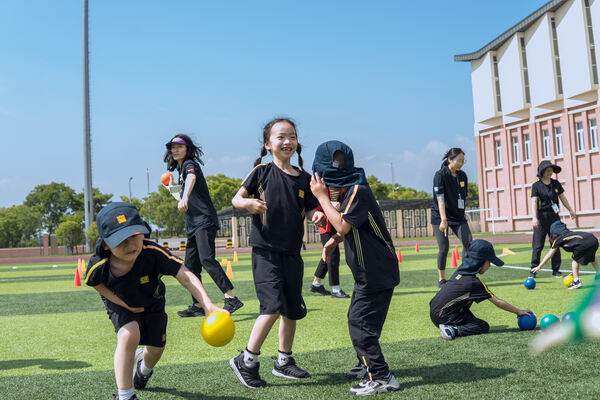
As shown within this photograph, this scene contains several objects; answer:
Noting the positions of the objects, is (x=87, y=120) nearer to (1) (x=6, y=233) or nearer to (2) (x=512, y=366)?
(2) (x=512, y=366)

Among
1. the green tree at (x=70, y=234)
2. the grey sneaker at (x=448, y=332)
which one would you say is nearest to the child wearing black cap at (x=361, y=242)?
the grey sneaker at (x=448, y=332)

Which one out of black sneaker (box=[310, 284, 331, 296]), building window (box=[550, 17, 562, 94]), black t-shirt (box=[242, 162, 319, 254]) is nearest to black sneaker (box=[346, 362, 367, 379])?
black t-shirt (box=[242, 162, 319, 254])

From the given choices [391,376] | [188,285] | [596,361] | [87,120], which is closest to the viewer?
[188,285]

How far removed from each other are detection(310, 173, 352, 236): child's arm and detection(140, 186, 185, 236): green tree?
67.5 metres

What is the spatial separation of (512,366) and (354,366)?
3.69 ft

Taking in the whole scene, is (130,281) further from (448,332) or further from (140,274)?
(448,332)

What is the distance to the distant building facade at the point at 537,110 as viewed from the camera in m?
39.8

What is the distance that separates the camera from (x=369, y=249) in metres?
3.91

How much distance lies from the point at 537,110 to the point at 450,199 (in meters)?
38.5

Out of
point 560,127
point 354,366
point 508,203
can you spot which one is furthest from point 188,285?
point 508,203

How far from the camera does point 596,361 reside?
4.11m

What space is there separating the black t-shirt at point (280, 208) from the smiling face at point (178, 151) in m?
3.03

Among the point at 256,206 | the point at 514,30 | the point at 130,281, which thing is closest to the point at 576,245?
the point at 256,206

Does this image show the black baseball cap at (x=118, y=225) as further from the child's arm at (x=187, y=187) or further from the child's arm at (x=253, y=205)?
the child's arm at (x=187, y=187)
